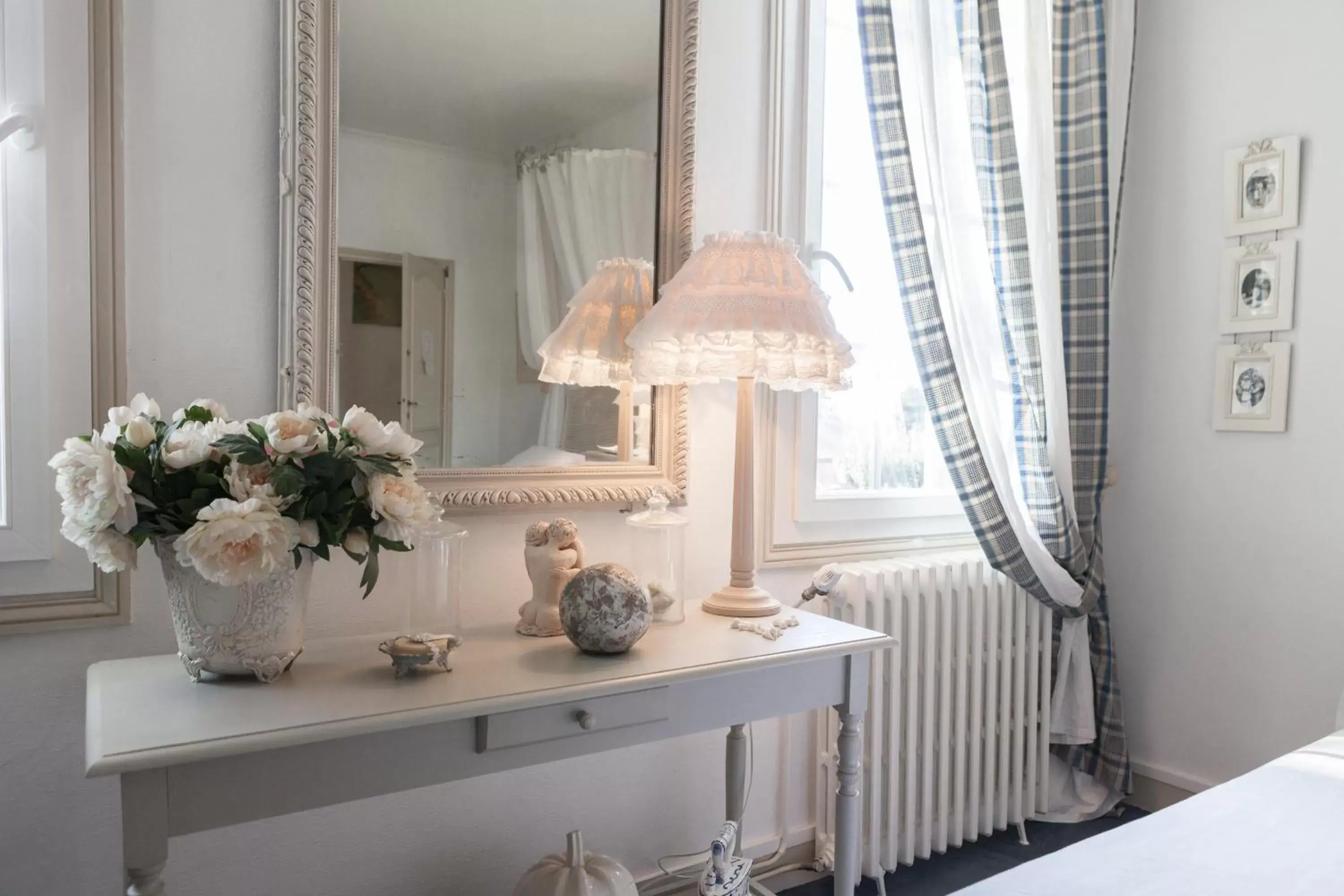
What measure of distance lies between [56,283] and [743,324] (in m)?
1.07

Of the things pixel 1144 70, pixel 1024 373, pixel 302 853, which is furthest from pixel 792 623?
pixel 1144 70

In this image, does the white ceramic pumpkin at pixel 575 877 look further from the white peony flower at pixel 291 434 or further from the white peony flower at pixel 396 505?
the white peony flower at pixel 291 434

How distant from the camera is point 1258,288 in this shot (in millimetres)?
2303

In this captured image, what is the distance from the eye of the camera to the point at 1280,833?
1189 millimetres

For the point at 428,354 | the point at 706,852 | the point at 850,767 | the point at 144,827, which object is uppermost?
the point at 428,354

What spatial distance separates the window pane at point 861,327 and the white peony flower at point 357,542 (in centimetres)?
125

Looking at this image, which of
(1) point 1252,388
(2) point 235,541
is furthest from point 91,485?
(1) point 1252,388

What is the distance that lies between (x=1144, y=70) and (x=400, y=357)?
239 cm

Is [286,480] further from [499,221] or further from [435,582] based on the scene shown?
[499,221]

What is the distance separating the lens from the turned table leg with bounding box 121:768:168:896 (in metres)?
0.96

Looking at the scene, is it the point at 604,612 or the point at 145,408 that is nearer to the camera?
the point at 145,408

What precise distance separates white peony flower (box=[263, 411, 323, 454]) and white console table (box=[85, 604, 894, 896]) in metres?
0.33

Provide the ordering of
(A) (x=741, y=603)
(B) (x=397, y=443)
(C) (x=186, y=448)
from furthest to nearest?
1. (A) (x=741, y=603)
2. (B) (x=397, y=443)
3. (C) (x=186, y=448)

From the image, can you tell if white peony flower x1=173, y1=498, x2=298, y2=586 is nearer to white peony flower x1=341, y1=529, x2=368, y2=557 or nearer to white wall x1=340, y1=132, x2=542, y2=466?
white peony flower x1=341, y1=529, x2=368, y2=557
